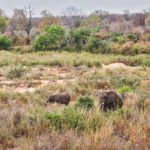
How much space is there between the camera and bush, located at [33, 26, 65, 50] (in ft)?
125

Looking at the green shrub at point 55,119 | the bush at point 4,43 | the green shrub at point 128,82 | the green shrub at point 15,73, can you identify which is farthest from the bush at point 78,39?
the green shrub at point 55,119

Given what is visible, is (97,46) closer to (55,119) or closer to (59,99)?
(59,99)

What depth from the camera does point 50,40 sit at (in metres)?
38.0

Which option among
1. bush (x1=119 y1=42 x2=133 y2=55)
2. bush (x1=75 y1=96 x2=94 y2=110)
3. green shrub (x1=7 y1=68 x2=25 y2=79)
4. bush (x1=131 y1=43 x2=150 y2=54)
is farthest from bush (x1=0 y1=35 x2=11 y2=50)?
bush (x1=75 y1=96 x2=94 y2=110)

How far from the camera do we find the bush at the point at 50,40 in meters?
38.2

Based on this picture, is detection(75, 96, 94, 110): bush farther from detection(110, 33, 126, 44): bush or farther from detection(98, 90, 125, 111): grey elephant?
detection(110, 33, 126, 44): bush

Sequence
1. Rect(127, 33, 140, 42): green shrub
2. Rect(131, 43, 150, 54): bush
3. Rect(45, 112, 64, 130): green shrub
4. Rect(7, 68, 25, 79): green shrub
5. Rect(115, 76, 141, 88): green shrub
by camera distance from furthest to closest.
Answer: Rect(127, 33, 140, 42): green shrub, Rect(131, 43, 150, 54): bush, Rect(7, 68, 25, 79): green shrub, Rect(115, 76, 141, 88): green shrub, Rect(45, 112, 64, 130): green shrub

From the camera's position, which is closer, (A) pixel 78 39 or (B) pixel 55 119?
(B) pixel 55 119

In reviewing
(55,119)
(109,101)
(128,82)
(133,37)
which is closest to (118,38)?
(133,37)

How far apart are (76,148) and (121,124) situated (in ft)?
5.94

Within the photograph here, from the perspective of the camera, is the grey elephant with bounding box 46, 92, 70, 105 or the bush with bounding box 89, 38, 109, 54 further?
the bush with bounding box 89, 38, 109, 54

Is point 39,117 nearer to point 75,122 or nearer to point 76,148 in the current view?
point 75,122

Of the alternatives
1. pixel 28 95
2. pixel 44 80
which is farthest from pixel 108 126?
pixel 44 80

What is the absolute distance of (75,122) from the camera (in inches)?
278
